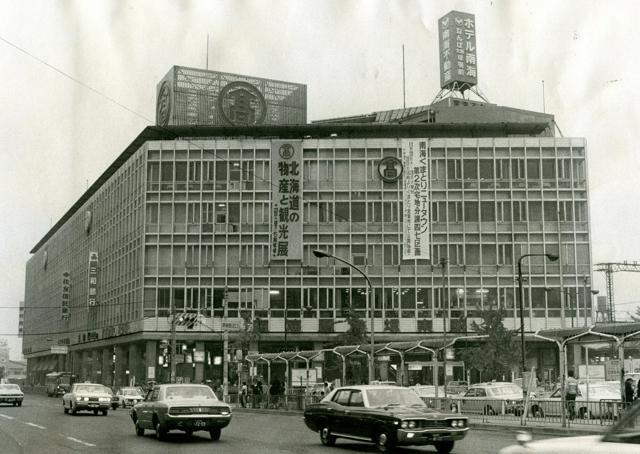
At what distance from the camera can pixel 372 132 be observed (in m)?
77.0

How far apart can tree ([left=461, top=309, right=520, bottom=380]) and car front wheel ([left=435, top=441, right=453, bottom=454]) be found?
39.6 m

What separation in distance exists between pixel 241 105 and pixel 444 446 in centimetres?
6569

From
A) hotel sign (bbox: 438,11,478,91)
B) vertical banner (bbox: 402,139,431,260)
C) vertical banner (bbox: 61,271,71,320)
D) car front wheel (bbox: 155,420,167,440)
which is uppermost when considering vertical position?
hotel sign (bbox: 438,11,478,91)

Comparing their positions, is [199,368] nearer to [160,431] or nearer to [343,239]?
[343,239]

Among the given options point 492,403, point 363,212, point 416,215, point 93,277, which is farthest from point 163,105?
point 492,403

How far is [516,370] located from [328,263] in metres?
19.4

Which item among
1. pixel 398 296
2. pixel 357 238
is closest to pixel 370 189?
pixel 357 238

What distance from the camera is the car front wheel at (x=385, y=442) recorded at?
16781mm

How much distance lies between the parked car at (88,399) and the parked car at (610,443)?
29.0m

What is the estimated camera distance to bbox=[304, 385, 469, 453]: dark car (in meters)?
16.7

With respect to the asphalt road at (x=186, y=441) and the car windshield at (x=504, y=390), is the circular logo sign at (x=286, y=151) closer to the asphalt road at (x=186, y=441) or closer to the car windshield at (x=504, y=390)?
the car windshield at (x=504, y=390)

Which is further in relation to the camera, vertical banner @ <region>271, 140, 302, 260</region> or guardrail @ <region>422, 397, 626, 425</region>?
vertical banner @ <region>271, 140, 302, 260</region>

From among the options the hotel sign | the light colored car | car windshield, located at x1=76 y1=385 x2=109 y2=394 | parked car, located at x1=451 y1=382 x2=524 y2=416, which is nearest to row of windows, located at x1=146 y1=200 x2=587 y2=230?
the hotel sign

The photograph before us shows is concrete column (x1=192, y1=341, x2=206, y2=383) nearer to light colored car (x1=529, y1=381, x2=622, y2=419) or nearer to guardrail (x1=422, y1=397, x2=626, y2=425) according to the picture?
light colored car (x1=529, y1=381, x2=622, y2=419)
